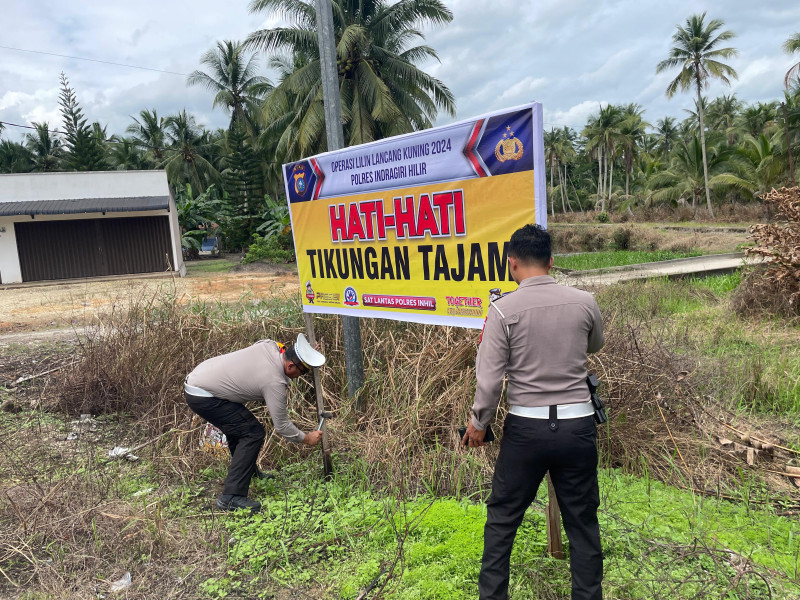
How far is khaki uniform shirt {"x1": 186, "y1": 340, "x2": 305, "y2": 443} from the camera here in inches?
148

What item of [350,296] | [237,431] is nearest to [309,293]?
[350,296]

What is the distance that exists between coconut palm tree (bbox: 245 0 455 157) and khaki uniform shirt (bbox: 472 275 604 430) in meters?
20.0

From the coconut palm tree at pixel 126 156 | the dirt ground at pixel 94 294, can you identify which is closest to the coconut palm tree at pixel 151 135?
the coconut palm tree at pixel 126 156

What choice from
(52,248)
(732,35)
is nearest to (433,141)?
(52,248)

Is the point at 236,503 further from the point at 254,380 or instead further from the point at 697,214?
the point at 697,214

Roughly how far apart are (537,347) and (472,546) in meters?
1.26

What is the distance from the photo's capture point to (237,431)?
3.92 metres

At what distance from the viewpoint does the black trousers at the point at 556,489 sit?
7.91 feet

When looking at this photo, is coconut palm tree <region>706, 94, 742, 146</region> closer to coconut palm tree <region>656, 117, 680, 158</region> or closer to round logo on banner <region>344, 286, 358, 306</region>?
coconut palm tree <region>656, 117, 680, 158</region>

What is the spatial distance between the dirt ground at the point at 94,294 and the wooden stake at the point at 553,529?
4744 mm

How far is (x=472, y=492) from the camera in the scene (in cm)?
368

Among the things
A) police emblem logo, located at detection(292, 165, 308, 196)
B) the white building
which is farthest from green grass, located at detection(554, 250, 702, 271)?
police emblem logo, located at detection(292, 165, 308, 196)

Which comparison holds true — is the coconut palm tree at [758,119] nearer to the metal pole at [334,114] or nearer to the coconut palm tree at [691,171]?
the coconut palm tree at [691,171]

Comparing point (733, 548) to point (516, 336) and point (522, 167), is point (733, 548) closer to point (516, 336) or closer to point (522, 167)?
point (516, 336)
